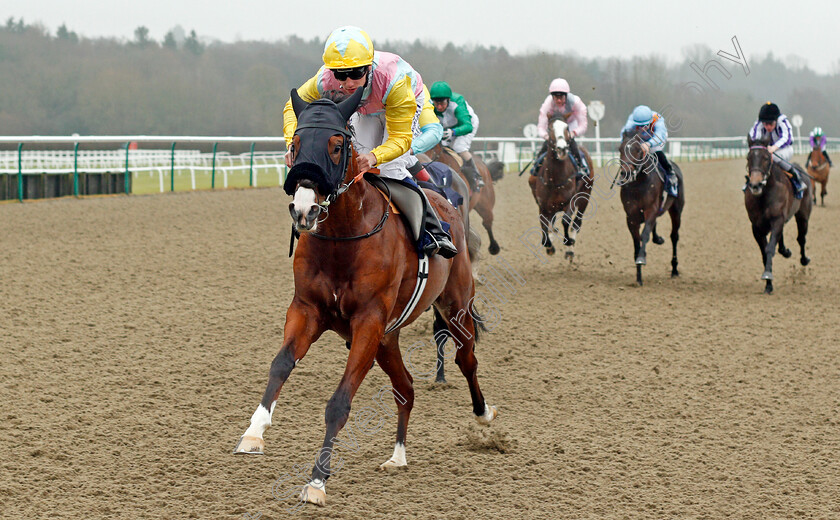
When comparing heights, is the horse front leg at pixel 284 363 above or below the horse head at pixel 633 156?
below

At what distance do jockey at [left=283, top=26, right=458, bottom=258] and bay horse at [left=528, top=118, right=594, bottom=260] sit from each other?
623 cm

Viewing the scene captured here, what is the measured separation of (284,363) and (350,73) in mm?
1391

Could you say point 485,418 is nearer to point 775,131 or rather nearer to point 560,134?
point 560,134

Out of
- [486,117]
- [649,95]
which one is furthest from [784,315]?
[486,117]

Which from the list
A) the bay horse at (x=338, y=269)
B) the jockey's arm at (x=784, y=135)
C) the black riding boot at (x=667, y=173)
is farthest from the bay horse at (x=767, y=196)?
the bay horse at (x=338, y=269)

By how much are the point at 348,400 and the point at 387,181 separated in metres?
1.25

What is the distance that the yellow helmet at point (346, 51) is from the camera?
3.97 metres

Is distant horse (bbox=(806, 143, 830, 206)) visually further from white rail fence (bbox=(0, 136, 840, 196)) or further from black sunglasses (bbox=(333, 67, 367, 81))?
black sunglasses (bbox=(333, 67, 367, 81))

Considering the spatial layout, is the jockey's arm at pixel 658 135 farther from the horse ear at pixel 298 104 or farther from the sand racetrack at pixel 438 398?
the horse ear at pixel 298 104

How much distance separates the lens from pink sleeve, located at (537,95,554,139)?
36.2 feet

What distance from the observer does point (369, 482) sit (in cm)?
427

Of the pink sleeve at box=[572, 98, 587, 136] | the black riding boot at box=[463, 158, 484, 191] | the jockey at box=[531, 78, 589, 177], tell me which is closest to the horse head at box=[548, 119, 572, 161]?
the jockey at box=[531, 78, 589, 177]

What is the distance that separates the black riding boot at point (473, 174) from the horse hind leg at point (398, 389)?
20.1 feet

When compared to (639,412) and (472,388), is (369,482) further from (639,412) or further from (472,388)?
(639,412)
